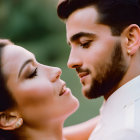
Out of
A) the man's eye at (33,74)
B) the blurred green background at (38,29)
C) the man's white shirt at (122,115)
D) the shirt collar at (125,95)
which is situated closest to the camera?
the man's white shirt at (122,115)

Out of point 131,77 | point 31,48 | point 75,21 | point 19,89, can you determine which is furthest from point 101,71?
point 31,48

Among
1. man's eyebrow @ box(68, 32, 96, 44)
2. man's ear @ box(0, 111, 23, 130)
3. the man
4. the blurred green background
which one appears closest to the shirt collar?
the man

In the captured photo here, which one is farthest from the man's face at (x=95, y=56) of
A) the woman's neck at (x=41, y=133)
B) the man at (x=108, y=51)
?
the woman's neck at (x=41, y=133)

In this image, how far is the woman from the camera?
49.0 inches

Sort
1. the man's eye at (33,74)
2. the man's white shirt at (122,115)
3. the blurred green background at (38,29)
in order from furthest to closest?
the blurred green background at (38,29) → the man's eye at (33,74) → the man's white shirt at (122,115)

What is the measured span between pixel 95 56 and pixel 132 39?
0.16 meters

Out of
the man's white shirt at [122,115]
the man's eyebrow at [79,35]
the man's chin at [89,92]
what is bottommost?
the man's white shirt at [122,115]

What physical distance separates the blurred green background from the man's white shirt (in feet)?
7.53

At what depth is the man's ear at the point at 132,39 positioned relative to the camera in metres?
1.19

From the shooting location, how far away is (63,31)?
3865mm

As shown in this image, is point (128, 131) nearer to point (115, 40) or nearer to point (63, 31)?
point (115, 40)

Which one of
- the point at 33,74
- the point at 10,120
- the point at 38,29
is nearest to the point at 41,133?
the point at 10,120

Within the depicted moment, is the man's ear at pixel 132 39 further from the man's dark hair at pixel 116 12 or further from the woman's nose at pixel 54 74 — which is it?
the woman's nose at pixel 54 74

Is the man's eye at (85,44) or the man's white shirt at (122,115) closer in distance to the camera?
the man's white shirt at (122,115)
